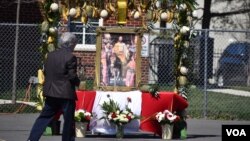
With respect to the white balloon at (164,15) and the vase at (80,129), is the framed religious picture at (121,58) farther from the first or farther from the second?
the vase at (80,129)

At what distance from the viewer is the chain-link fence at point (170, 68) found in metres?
20.5

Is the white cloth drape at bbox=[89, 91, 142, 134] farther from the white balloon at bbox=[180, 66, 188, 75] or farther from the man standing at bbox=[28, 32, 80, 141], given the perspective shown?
the man standing at bbox=[28, 32, 80, 141]

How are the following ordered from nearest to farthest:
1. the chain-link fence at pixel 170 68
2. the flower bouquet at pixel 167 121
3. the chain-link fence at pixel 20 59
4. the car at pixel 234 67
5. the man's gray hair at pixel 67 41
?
1. the man's gray hair at pixel 67 41
2. the flower bouquet at pixel 167 121
3. the chain-link fence at pixel 170 68
4. the chain-link fence at pixel 20 59
5. the car at pixel 234 67

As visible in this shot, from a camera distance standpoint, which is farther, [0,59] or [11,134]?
[0,59]

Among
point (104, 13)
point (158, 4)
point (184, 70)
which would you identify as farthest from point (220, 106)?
point (104, 13)

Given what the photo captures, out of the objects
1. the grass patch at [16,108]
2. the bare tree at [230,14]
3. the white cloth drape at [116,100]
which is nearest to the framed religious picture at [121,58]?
the white cloth drape at [116,100]

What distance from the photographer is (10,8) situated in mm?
Result: 23453

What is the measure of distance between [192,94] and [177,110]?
8131 mm

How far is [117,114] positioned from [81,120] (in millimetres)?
674

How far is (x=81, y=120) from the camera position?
1336 centimetres

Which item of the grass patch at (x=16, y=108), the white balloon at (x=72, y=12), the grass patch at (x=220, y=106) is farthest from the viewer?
the grass patch at (x=220, y=106)

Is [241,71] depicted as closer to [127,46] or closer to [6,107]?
[6,107]

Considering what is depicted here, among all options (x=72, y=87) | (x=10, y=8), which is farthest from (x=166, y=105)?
(x=10, y=8)

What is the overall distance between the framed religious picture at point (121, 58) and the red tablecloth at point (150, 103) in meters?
0.32
